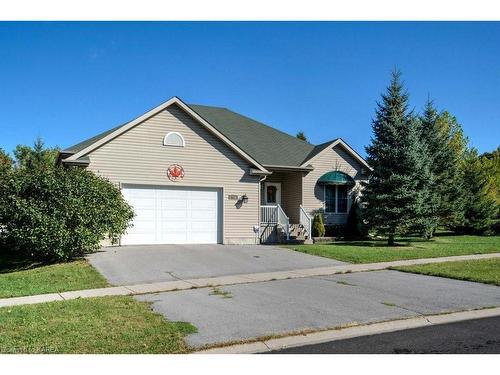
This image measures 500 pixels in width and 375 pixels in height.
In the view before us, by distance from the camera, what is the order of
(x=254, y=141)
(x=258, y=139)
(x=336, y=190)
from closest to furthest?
1. (x=336, y=190)
2. (x=254, y=141)
3. (x=258, y=139)

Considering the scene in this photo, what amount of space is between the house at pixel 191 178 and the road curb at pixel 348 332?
12.9m

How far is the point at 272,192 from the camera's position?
81.1 feet

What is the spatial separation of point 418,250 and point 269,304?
35.9ft

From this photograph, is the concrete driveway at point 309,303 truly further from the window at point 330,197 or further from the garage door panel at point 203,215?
the window at point 330,197

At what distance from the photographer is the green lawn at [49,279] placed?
415 inches

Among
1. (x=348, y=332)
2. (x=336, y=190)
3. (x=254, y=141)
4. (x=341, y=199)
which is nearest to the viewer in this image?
(x=348, y=332)

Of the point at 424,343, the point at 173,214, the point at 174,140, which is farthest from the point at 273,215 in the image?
the point at 424,343

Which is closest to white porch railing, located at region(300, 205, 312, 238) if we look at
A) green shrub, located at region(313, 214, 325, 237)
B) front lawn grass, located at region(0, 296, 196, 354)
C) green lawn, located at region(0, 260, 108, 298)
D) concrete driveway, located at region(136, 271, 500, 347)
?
green shrub, located at region(313, 214, 325, 237)

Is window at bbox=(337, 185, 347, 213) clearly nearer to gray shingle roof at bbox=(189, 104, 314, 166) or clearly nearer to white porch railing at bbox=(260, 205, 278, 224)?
gray shingle roof at bbox=(189, 104, 314, 166)

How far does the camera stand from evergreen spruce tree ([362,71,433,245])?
20.2 metres

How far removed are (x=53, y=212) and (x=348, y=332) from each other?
10523mm

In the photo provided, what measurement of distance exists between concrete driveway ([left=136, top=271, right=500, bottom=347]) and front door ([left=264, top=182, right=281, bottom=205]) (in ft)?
41.9

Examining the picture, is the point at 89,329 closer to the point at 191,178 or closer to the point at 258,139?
the point at 191,178

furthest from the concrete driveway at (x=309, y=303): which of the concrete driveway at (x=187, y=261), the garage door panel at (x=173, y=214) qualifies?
the garage door panel at (x=173, y=214)
